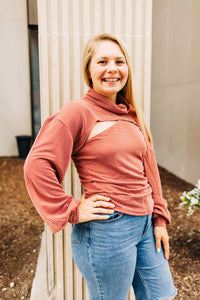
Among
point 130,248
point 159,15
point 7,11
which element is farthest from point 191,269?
point 7,11

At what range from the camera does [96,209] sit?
1.40 meters

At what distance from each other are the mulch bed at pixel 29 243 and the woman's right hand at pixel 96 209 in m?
1.85

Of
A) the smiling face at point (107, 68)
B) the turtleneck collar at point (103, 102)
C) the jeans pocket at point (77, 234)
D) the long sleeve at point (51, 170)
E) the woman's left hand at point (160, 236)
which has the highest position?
the smiling face at point (107, 68)

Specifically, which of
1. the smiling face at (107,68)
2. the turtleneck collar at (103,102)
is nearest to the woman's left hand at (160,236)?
the turtleneck collar at (103,102)

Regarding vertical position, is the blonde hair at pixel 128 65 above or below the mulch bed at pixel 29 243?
above

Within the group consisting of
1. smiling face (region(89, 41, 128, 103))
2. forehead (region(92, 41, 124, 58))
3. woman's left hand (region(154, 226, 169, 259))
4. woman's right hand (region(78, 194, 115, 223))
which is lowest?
woman's left hand (region(154, 226, 169, 259))

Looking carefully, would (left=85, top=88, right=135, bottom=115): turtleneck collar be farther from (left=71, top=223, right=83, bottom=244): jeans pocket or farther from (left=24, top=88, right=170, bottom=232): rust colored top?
(left=71, top=223, right=83, bottom=244): jeans pocket

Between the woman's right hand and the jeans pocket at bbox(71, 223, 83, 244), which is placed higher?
the woman's right hand

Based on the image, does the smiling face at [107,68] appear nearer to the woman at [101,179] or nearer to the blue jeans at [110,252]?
the woman at [101,179]

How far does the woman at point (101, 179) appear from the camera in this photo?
1.34m

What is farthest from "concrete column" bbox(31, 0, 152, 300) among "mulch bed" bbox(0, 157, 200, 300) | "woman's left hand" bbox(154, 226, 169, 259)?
"mulch bed" bbox(0, 157, 200, 300)

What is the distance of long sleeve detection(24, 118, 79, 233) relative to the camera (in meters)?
1.31

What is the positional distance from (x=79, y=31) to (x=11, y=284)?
8.18ft

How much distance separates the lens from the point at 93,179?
4.73 feet
